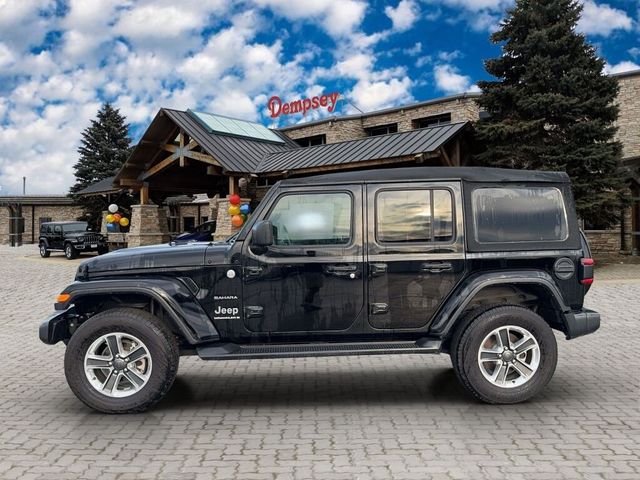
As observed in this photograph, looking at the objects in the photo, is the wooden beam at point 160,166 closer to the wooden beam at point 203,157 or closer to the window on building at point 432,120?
the wooden beam at point 203,157

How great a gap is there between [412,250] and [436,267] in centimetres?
26

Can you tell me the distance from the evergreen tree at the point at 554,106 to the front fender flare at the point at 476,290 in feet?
46.6

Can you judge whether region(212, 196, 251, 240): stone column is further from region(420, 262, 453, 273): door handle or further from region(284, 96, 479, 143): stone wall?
region(420, 262, 453, 273): door handle

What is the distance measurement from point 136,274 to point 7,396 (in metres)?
1.93

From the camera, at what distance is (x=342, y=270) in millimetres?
5285

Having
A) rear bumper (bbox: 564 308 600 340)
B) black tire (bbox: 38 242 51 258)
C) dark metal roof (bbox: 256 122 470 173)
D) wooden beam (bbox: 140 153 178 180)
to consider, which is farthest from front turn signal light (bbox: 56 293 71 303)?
black tire (bbox: 38 242 51 258)

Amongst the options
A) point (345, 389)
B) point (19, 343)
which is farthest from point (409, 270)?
point (19, 343)

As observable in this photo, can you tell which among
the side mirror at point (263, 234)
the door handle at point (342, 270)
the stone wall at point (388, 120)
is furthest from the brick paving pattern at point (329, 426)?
the stone wall at point (388, 120)

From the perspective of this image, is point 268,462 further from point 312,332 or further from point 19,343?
point 19,343

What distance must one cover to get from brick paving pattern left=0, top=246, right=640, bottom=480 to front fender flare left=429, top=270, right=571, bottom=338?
2.42 feet

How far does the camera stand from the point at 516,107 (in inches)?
798

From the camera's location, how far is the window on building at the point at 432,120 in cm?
3288

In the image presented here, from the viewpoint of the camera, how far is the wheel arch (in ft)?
17.2

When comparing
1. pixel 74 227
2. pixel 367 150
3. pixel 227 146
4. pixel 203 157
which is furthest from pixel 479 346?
pixel 74 227
